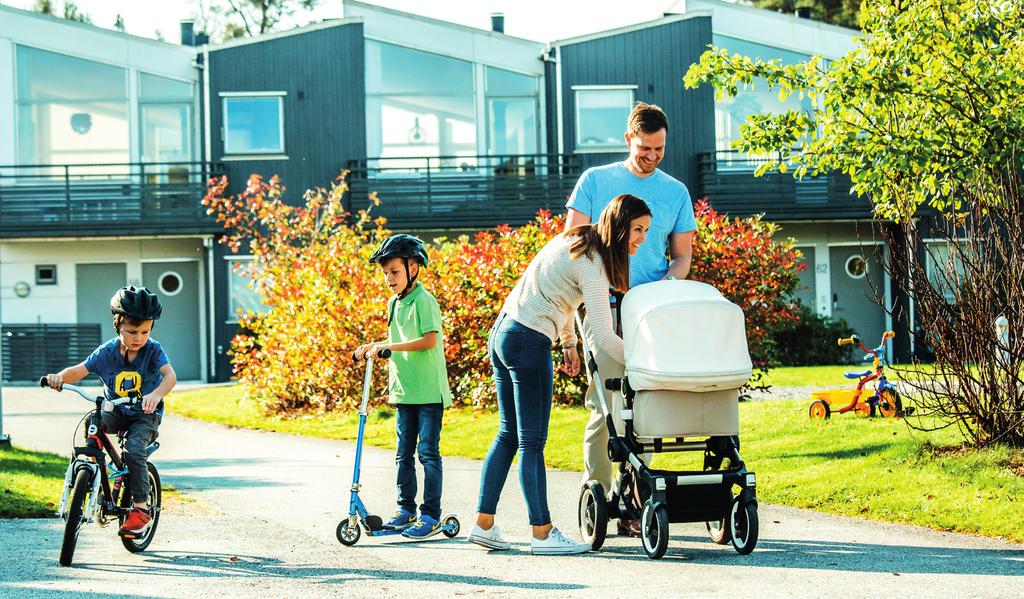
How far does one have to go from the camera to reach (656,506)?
6.80m

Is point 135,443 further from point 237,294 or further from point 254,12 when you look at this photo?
point 254,12

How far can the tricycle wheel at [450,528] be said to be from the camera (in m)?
7.88

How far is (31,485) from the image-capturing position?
1022cm

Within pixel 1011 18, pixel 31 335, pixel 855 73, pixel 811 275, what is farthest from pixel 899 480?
pixel 31 335

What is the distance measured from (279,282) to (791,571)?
1331 centimetres

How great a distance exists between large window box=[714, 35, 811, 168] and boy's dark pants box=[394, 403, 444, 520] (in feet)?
70.1

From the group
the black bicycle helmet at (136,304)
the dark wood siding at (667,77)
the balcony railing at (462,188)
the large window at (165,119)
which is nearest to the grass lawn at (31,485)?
the black bicycle helmet at (136,304)

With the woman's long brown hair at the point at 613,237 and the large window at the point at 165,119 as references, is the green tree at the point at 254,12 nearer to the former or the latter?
the large window at the point at 165,119

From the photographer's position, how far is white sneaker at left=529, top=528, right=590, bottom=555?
23.2 feet

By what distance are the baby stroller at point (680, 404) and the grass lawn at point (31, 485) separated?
4.08 meters

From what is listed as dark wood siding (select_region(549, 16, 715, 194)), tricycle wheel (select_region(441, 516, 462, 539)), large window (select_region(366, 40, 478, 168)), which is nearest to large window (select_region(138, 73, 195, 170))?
large window (select_region(366, 40, 478, 168))

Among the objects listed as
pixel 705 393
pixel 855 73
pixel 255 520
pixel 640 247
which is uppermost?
pixel 855 73

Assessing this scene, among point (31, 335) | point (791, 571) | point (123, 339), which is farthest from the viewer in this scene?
point (31, 335)

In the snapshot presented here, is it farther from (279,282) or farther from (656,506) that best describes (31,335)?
(656,506)
